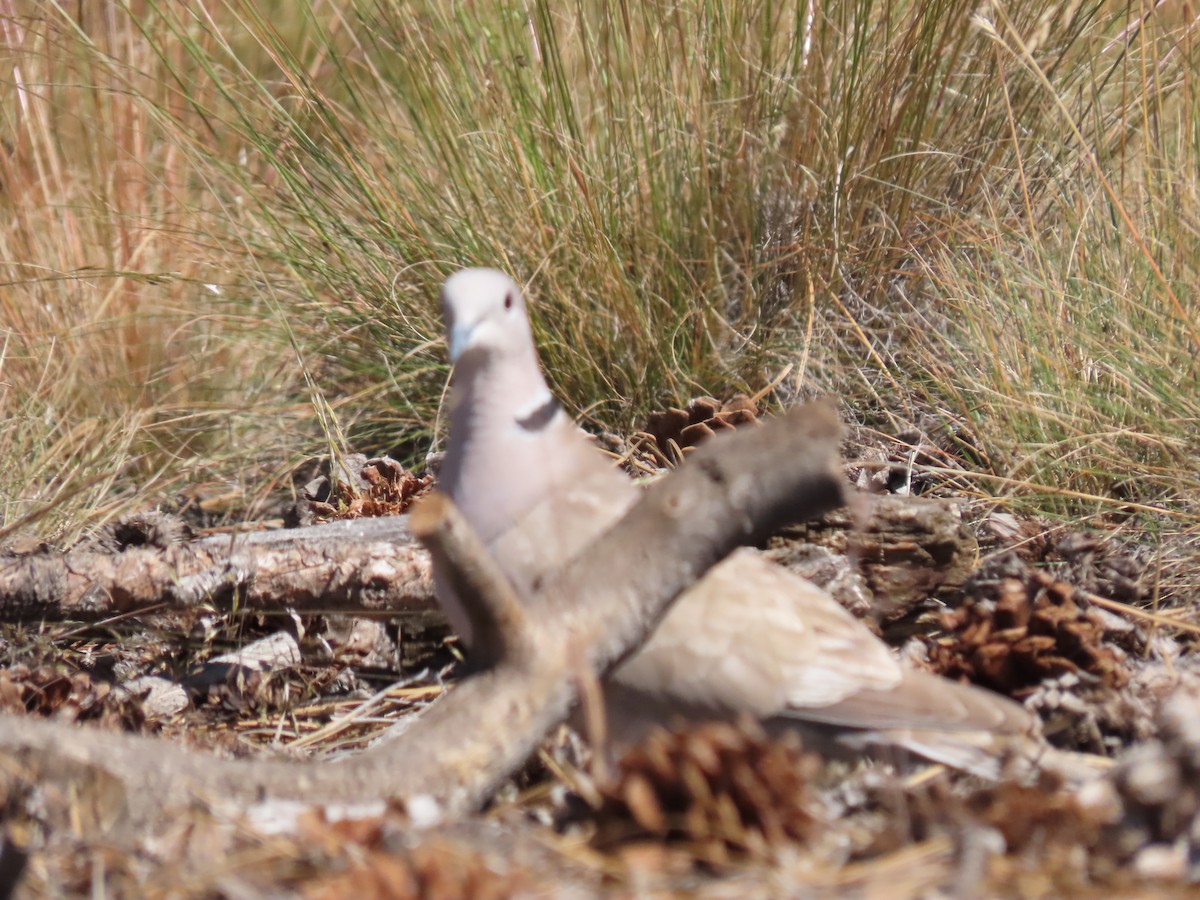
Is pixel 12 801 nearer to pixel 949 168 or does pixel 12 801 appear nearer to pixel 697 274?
pixel 697 274

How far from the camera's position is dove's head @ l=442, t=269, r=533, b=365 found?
1.81m

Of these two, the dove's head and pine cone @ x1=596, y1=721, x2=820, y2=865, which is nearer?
pine cone @ x1=596, y1=721, x2=820, y2=865

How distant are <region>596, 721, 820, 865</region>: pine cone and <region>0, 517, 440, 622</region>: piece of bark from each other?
956 mm

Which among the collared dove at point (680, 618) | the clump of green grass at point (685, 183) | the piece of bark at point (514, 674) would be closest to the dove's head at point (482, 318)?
the collared dove at point (680, 618)

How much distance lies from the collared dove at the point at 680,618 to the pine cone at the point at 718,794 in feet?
0.94

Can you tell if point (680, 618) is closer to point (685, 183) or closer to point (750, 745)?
point (750, 745)

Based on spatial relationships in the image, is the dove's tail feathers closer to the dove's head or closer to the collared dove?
the collared dove

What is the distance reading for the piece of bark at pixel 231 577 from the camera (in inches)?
87.1

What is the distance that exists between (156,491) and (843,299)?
189 cm

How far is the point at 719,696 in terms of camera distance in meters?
1.74

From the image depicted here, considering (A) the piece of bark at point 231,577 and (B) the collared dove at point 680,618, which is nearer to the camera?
(B) the collared dove at point 680,618

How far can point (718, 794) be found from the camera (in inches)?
56.1

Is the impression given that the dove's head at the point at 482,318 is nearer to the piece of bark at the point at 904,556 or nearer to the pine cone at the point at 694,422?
the piece of bark at the point at 904,556

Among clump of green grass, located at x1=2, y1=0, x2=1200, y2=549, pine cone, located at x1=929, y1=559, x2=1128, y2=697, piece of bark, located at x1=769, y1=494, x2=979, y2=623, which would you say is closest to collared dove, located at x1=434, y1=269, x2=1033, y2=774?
pine cone, located at x1=929, y1=559, x2=1128, y2=697
